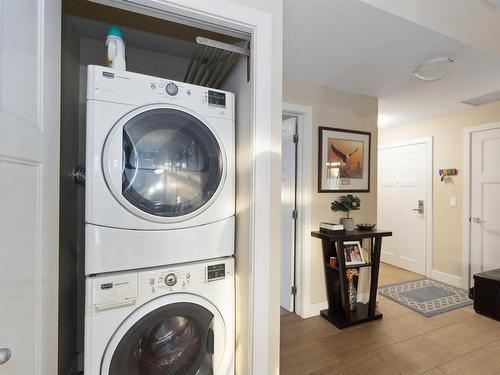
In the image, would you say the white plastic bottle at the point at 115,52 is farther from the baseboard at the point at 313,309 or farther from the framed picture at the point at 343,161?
the baseboard at the point at 313,309

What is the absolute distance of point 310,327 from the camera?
236 cm

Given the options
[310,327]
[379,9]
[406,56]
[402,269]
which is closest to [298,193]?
[310,327]

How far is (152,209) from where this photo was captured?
1.10m

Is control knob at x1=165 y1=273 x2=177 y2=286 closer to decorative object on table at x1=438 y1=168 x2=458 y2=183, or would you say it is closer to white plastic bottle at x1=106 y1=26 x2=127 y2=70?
white plastic bottle at x1=106 y1=26 x2=127 y2=70

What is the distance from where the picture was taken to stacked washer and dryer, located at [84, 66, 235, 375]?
3.34 ft

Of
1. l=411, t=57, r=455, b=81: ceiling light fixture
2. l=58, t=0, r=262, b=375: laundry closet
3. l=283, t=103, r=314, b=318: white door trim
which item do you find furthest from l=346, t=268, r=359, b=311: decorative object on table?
l=411, t=57, r=455, b=81: ceiling light fixture

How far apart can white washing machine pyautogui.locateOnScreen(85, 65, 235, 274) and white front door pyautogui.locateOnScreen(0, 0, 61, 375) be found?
5.6 inches

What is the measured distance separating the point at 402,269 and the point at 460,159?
1.83 m

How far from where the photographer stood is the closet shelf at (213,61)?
1.16m

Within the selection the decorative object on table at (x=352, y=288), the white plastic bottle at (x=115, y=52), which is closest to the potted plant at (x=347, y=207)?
the decorative object on table at (x=352, y=288)

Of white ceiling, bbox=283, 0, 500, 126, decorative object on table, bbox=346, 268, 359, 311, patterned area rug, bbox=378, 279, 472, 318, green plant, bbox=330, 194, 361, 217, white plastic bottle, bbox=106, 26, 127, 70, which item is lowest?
patterned area rug, bbox=378, 279, 472, 318

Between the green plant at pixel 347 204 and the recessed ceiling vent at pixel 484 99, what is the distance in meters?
1.87

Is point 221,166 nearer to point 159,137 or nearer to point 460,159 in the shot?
point 159,137

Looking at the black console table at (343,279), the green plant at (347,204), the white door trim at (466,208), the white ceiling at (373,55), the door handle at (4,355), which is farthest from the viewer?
the white door trim at (466,208)
